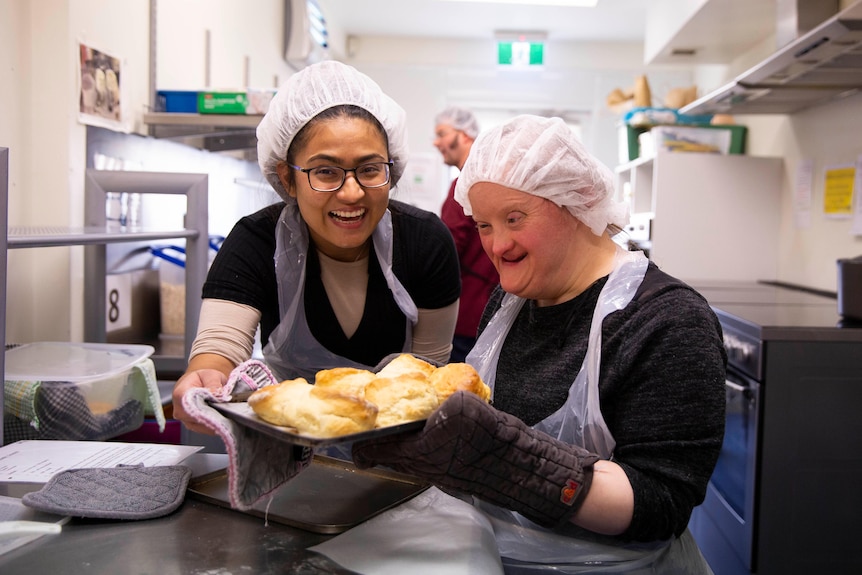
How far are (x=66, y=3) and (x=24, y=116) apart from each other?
32 centimetres

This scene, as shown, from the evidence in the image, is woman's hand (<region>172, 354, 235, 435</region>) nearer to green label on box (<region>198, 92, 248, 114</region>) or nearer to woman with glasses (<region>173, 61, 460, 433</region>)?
woman with glasses (<region>173, 61, 460, 433</region>)

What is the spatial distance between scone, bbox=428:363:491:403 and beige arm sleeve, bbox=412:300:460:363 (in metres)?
0.72

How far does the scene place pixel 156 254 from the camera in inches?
97.0

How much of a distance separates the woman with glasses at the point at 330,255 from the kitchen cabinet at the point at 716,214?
8.07 ft

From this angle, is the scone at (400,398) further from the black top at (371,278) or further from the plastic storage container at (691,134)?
the plastic storage container at (691,134)

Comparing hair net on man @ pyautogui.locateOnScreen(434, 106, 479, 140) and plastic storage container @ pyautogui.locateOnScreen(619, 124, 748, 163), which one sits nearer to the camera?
hair net on man @ pyautogui.locateOnScreen(434, 106, 479, 140)

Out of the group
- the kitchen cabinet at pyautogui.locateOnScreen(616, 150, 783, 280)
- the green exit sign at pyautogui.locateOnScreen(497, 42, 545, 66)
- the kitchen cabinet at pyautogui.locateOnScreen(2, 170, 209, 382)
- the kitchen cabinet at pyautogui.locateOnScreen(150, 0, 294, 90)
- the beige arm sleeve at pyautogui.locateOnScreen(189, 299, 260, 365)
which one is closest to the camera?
the beige arm sleeve at pyautogui.locateOnScreen(189, 299, 260, 365)

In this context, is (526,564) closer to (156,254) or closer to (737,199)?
(156,254)

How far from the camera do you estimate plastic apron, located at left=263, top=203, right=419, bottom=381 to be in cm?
158

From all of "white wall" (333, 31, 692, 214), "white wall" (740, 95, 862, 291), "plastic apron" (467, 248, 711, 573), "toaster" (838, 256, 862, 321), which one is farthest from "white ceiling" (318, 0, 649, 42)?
"plastic apron" (467, 248, 711, 573)

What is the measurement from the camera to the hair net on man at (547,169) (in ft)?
3.80

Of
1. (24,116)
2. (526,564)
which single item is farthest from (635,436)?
(24,116)

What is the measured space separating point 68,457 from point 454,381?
2.05 feet

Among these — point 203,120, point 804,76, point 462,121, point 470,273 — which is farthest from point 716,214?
point 203,120
